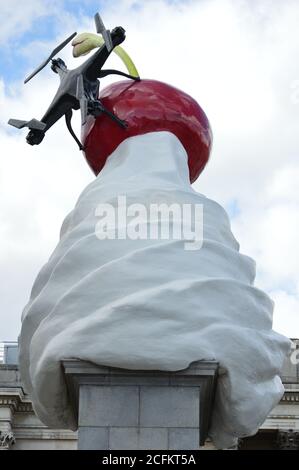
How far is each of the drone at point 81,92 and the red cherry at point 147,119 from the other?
0.18 meters

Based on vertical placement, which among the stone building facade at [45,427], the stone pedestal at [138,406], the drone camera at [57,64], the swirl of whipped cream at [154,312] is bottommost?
the stone pedestal at [138,406]

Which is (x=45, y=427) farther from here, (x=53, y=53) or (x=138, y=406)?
(x=138, y=406)

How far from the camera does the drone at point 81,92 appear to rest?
19062 millimetres

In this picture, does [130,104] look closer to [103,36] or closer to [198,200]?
[103,36]

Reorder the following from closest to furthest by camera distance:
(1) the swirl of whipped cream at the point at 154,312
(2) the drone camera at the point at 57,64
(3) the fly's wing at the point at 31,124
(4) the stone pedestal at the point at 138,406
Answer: (4) the stone pedestal at the point at 138,406
(1) the swirl of whipped cream at the point at 154,312
(3) the fly's wing at the point at 31,124
(2) the drone camera at the point at 57,64

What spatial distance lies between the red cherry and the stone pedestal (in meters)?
4.82

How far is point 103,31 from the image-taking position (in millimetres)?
19375

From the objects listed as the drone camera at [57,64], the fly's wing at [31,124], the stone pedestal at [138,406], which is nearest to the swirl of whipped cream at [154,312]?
the stone pedestal at [138,406]

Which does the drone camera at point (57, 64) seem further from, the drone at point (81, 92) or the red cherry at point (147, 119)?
the red cherry at point (147, 119)

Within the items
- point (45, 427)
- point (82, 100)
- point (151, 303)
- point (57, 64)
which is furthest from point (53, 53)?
point (45, 427)

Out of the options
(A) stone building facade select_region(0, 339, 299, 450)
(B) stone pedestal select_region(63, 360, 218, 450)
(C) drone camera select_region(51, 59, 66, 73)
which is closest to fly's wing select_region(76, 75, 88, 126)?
(C) drone camera select_region(51, 59, 66, 73)

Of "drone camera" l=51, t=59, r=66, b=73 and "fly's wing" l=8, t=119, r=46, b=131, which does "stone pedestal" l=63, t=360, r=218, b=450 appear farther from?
"drone camera" l=51, t=59, r=66, b=73

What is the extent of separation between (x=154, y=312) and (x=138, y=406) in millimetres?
1355

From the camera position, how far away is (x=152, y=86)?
64.1ft
